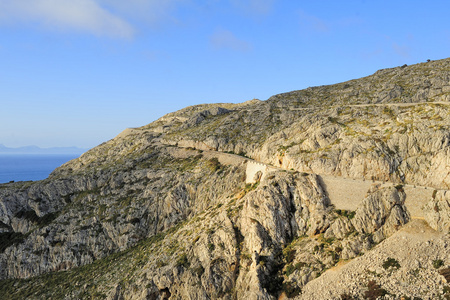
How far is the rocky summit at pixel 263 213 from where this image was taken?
160 feet

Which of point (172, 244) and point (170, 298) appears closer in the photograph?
point (170, 298)

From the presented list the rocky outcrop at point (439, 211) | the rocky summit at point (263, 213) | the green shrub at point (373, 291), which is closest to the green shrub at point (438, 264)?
the rocky summit at point (263, 213)

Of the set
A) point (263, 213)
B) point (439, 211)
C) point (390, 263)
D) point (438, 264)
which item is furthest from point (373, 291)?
point (263, 213)

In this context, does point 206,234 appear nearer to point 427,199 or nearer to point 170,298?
point 170,298

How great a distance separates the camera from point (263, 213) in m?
59.7

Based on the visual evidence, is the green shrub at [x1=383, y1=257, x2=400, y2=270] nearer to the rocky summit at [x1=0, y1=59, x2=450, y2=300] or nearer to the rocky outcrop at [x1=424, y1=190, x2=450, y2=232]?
the rocky summit at [x1=0, y1=59, x2=450, y2=300]

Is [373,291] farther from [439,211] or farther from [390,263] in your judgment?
[439,211]

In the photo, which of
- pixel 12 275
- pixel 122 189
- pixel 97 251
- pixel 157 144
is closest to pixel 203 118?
pixel 157 144

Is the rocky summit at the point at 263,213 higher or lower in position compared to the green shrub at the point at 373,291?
higher

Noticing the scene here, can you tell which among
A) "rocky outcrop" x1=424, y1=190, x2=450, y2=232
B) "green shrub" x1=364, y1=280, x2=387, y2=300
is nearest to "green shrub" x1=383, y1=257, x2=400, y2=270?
"green shrub" x1=364, y1=280, x2=387, y2=300

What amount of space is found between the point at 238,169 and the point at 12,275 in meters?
61.1

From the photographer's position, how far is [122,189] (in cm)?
9150

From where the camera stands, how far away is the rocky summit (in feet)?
160

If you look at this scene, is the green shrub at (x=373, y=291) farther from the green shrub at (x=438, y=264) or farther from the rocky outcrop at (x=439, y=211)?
the rocky outcrop at (x=439, y=211)
